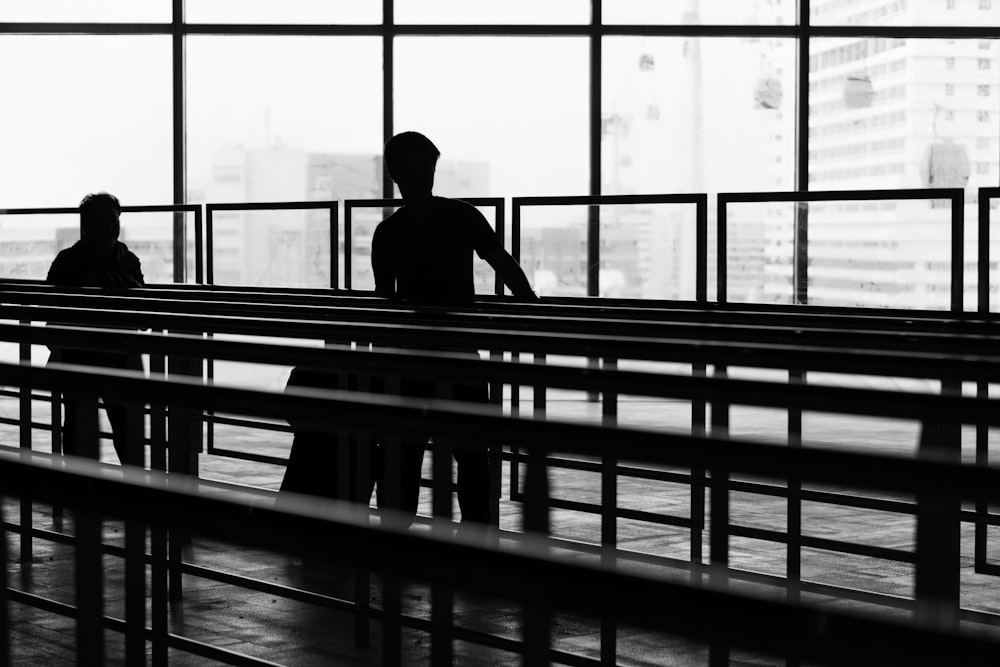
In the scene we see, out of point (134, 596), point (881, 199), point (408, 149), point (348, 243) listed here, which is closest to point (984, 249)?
point (881, 199)

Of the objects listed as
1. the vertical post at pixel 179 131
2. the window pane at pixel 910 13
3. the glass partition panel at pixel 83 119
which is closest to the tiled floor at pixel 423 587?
the vertical post at pixel 179 131

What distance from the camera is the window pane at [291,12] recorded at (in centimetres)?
1236

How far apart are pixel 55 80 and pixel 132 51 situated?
0.86 metres

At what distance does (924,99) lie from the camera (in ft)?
41.4

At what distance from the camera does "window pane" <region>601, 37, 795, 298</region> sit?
12430 millimetres

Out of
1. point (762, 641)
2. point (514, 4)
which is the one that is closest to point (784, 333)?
point (762, 641)

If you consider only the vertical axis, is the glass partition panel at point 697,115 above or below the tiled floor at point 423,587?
above

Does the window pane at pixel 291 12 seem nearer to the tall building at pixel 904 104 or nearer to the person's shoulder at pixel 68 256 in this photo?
the tall building at pixel 904 104

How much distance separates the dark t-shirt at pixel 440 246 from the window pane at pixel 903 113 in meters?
7.33

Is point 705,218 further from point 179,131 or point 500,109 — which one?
point 179,131

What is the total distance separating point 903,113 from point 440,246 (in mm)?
8133

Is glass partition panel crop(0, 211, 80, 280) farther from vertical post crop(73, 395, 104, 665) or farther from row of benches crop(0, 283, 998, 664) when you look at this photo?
vertical post crop(73, 395, 104, 665)

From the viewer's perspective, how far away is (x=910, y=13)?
12.4 m

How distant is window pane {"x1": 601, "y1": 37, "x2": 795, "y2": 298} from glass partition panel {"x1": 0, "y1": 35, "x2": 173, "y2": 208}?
12.5 ft
